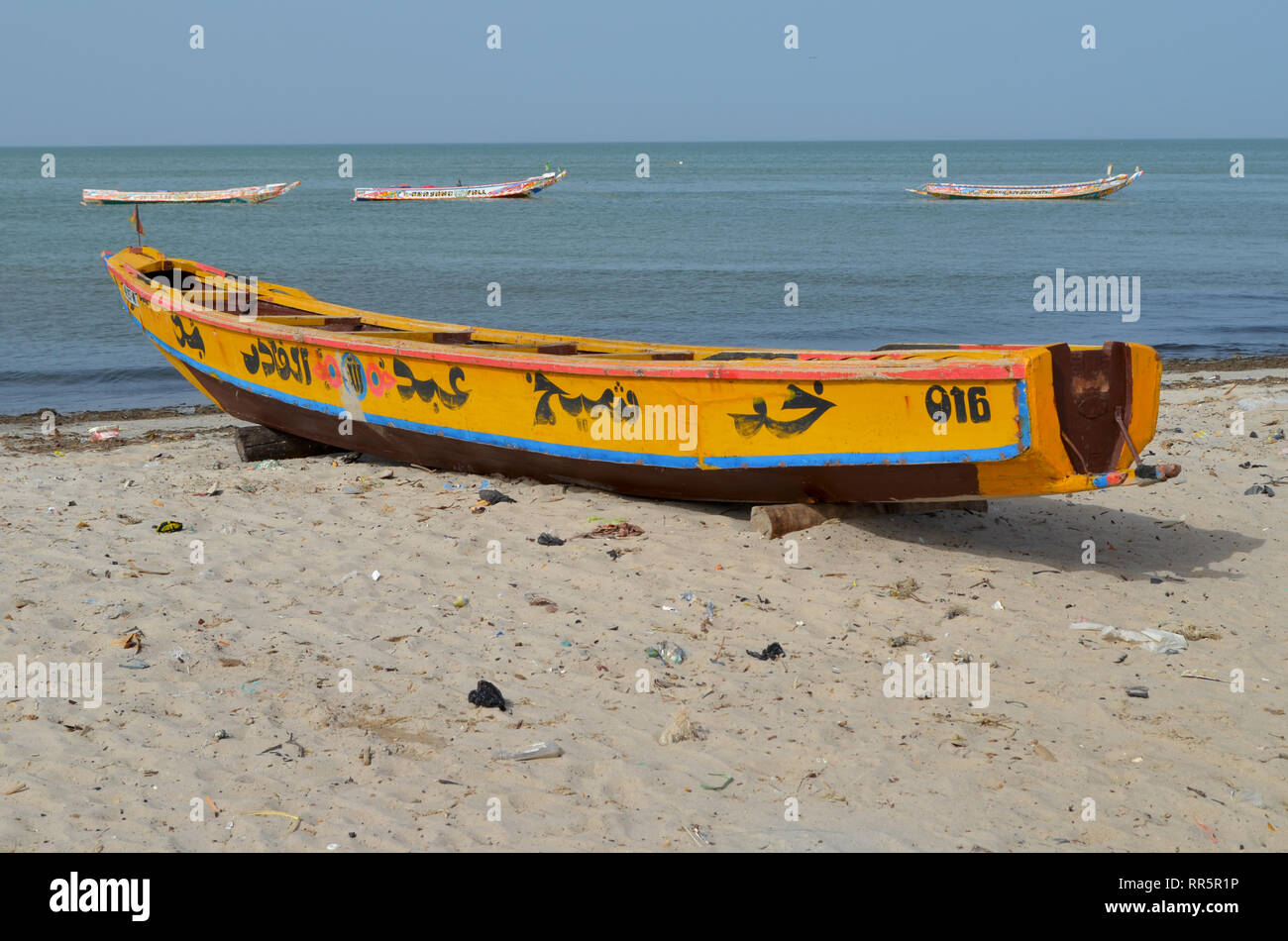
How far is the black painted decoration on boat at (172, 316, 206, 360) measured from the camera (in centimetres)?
952

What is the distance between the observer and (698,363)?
6.44 m

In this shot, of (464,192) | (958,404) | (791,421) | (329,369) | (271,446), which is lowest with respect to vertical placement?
(271,446)

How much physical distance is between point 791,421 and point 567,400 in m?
1.57

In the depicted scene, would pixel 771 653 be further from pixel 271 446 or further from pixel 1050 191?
pixel 1050 191

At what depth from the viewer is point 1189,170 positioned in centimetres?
9694

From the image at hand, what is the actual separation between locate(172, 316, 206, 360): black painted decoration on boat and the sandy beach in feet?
6.73

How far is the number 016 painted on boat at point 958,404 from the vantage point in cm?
555

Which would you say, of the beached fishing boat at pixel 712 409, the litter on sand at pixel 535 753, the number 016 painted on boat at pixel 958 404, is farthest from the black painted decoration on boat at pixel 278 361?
the litter on sand at pixel 535 753

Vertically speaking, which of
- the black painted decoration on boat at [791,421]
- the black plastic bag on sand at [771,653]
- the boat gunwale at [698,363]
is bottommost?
the black plastic bag on sand at [771,653]

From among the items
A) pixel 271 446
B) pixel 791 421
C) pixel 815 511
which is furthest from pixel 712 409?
pixel 271 446

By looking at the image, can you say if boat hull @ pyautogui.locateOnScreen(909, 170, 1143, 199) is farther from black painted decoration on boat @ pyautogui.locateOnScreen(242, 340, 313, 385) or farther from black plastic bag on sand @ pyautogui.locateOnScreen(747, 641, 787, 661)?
black plastic bag on sand @ pyautogui.locateOnScreen(747, 641, 787, 661)

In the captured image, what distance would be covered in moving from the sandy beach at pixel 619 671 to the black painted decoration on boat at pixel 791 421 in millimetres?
684

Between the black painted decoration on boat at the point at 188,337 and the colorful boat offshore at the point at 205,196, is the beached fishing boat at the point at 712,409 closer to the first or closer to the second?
the black painted decoration on boat at the point at 188,337

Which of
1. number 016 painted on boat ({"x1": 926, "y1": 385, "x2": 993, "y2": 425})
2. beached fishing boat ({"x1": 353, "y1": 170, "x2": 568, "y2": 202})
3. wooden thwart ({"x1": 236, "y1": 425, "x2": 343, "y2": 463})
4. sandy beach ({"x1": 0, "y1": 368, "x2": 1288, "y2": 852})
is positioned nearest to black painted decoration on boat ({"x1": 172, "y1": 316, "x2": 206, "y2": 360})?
wooden thwart ({"x1": 236, "y1": 425, "x2": 343, "y2": 463})
